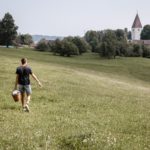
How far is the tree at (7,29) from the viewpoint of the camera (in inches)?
5394

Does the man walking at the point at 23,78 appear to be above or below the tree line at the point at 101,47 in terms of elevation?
above

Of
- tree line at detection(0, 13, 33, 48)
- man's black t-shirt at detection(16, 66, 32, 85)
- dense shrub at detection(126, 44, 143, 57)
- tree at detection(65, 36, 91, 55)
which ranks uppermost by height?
tree line at detection(0, 13, 33, 48)

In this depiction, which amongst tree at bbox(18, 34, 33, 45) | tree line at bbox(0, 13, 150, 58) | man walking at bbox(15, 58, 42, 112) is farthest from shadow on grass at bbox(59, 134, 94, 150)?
tree at bbox(18, 34, 33, 45)

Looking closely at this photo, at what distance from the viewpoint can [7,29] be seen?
13688 cm

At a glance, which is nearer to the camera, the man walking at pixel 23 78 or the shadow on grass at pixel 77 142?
the shadow on grass at pixel 77 142

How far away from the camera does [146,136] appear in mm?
14547

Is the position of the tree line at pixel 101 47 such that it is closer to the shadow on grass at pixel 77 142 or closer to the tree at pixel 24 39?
the tree at pixel 24 39

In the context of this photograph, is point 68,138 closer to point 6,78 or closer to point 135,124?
point 135,124

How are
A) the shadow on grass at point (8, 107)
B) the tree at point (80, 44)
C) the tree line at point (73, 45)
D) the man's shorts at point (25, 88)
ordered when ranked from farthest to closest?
the tree at point (80, 44)
the tree line at point (73, 45)
the shadow on grass at point (8, 107)
the man's shorts at point (25, 88)

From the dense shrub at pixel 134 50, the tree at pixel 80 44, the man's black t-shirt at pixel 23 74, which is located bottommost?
the dense shrub at pixel 134 50

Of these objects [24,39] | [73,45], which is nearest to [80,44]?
[73,45]

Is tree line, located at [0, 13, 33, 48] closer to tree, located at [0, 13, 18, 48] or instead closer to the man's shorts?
tree, located at [0, 13, 18, 48]

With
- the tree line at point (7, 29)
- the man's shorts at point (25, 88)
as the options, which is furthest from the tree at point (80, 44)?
the man's shorts at point (25, 88)

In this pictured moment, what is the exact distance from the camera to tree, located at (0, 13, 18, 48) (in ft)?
449
